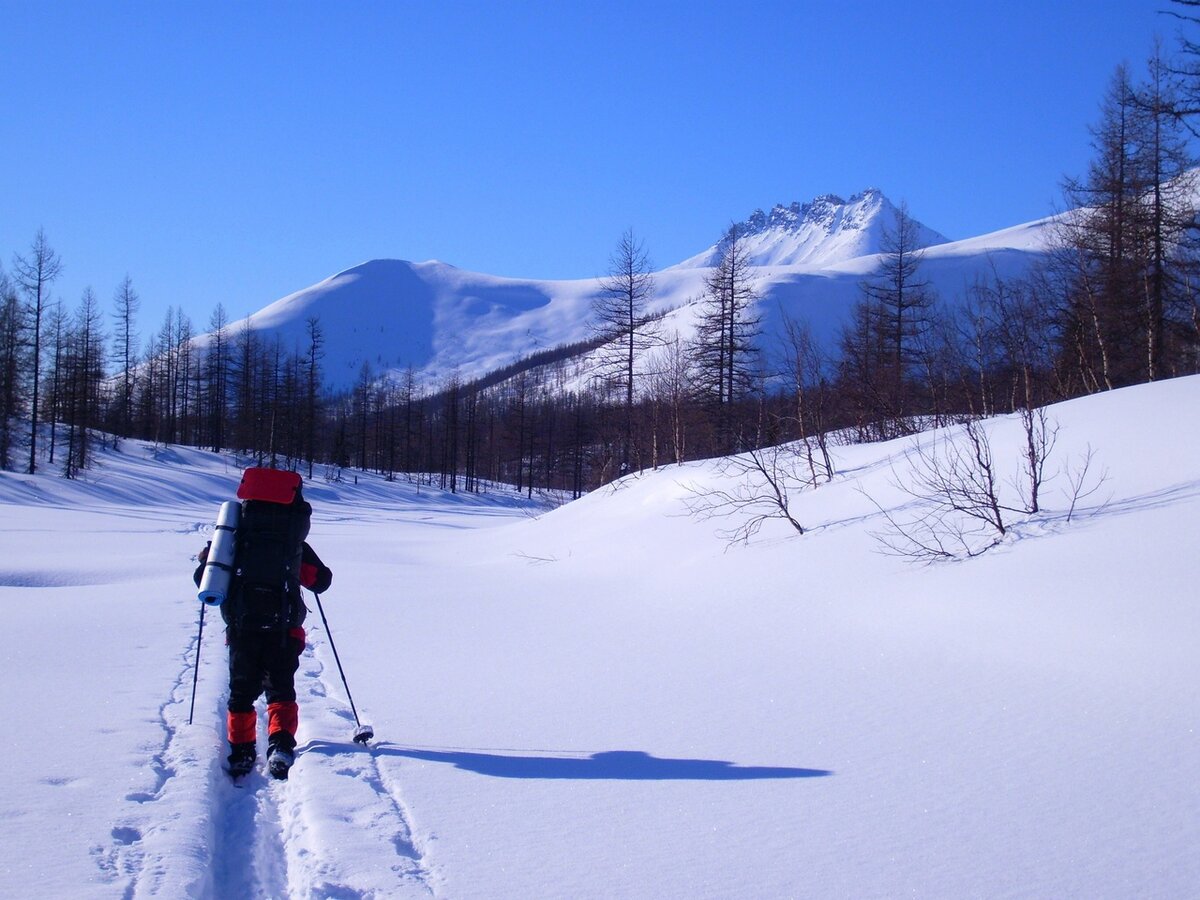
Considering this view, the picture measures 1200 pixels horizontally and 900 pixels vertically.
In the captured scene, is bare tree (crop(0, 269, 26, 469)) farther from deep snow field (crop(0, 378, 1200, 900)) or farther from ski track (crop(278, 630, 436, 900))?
ski track (crop(278, 630, 436, 900))

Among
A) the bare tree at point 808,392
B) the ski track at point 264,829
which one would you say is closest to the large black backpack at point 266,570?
the ski track at point 264,829

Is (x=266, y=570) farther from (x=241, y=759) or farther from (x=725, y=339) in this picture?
(x=725, y=339)

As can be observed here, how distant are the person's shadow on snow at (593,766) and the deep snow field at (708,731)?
0.09 feet

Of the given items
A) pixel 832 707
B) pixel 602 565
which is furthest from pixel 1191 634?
pixel 602 565

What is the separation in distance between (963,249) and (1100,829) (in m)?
208

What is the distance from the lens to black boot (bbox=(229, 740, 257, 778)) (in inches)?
200

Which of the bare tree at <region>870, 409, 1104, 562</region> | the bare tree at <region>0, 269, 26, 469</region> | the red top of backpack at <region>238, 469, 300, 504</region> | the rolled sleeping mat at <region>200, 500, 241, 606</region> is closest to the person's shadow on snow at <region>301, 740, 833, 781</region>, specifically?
the rolled sleeping mat at <region>200, 500, 241, 606</region>

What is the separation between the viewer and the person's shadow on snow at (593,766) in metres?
4.99

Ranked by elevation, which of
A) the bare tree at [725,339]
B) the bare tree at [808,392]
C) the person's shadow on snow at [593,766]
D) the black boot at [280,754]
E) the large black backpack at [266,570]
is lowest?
the person's shadow on snow at [593,766]

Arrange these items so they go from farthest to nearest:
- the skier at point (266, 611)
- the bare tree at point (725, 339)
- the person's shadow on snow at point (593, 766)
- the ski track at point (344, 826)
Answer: the bare tree at point (725, 339)
the skier at point (266, 611)
the person's shadow on snow at point (593, 766)
the ski track at point (344, 826)

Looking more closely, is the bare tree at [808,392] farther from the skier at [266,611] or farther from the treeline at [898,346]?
the skier at [266,611]

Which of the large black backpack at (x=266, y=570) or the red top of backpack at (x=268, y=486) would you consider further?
the red top of backpack at (x=268, y=486)

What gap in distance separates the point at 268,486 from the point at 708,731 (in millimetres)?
3438

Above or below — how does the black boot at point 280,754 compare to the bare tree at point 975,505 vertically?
below
